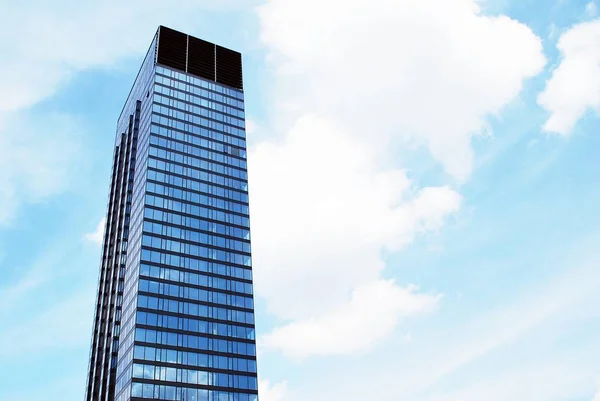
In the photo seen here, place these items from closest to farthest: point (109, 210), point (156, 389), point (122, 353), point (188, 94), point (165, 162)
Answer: point (156, 389), point (122, 353), point (165, 162), point (188, 94), point (109, 210)

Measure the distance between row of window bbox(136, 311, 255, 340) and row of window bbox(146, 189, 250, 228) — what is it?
20.2 metres

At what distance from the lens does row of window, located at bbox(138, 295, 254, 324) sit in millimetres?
100500

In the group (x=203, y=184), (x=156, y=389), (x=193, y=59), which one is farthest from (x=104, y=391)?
(x=193, y=59)

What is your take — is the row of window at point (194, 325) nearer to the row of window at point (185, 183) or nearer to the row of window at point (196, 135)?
the row of window at point (185, 183)

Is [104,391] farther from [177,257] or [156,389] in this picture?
[177,257]

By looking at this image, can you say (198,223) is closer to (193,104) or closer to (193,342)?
(193,342)

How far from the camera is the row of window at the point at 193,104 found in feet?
422

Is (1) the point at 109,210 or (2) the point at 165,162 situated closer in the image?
(2) the point at 165,162

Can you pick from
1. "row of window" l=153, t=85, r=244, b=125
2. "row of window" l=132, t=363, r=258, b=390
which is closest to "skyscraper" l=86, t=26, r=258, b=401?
"row of window" l=132, t=363, r=258, b=390

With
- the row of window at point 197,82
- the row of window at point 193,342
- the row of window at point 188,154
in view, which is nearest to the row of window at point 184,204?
the row of window at point 188,154

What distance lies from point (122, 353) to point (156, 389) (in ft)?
39.7

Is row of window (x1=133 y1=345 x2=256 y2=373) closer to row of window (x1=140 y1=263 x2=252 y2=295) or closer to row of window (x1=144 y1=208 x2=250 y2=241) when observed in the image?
row of window (x1=140 y1=263 x2=252 y2=295)

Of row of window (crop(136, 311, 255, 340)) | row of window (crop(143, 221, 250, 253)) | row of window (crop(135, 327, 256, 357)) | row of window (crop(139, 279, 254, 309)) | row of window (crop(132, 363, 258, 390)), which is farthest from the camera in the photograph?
row of window (crop(143, 221, 250, 253))

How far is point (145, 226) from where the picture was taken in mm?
108875
